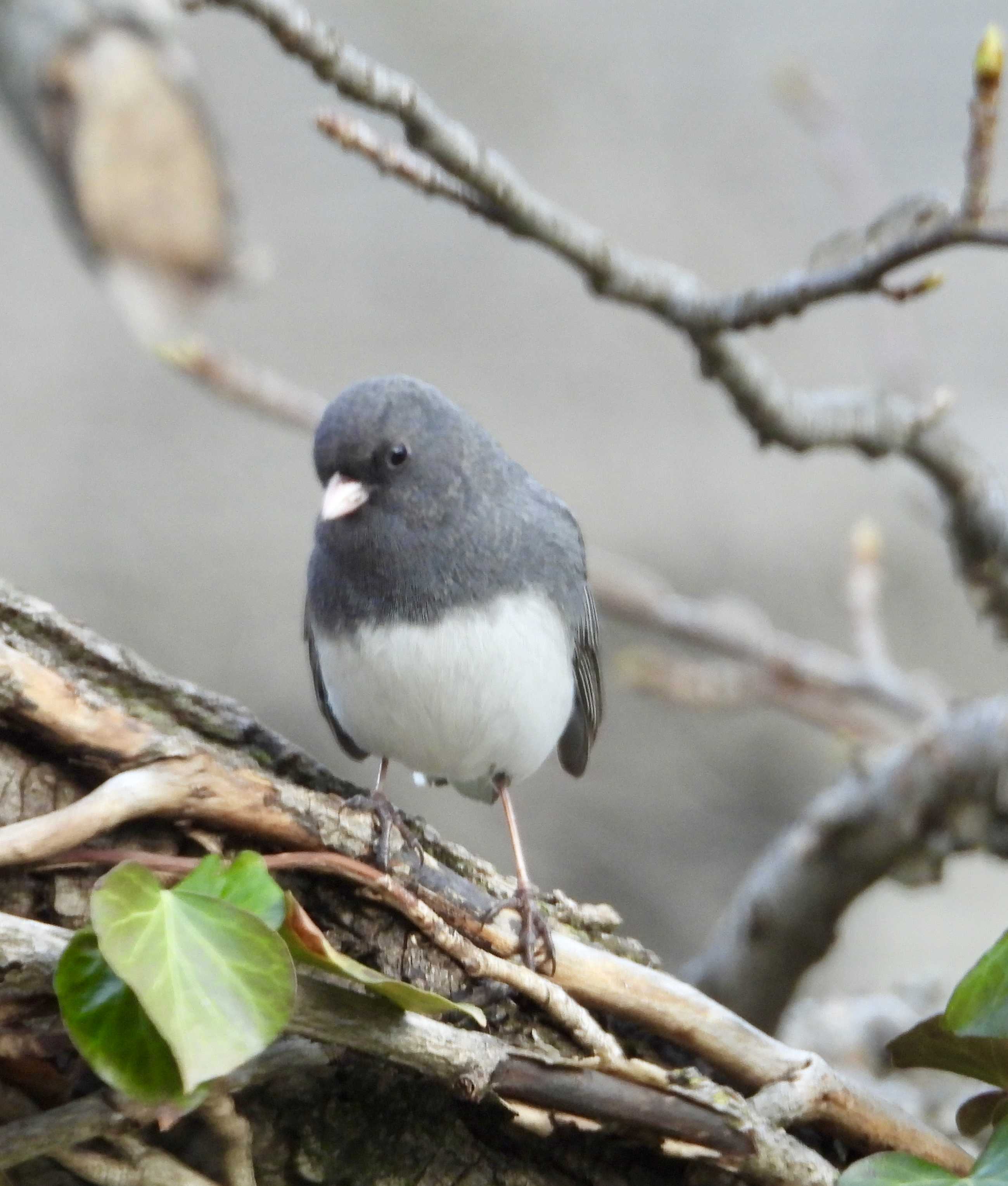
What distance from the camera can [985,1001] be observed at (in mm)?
890

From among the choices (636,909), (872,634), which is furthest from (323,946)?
(636,909)

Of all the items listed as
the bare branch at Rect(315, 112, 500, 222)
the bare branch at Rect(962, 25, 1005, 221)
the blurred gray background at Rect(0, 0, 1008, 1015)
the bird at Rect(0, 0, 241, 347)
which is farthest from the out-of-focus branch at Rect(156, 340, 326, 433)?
the blurred gray background at Rect(0, 0, 1008, 1015)

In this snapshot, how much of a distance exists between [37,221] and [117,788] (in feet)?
10.2

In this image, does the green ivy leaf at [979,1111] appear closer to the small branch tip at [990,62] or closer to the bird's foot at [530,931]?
the bird's foot at [530,931]

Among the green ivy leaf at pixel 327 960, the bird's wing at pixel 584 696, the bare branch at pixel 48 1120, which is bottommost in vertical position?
the bare branch at pixel 48 1120

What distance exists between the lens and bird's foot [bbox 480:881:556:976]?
38.5 inches

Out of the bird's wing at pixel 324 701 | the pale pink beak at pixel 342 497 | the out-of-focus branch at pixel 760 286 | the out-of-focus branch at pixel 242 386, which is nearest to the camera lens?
the out-of-focus branch at pixel 760 286

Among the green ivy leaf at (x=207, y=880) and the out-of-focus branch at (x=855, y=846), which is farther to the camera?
the out-of-focus branch at (x=855, y=846)

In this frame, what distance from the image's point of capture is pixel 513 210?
4.08ft

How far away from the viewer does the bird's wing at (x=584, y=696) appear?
4.73 ft

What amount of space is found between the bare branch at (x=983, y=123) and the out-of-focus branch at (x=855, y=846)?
2.13 feet

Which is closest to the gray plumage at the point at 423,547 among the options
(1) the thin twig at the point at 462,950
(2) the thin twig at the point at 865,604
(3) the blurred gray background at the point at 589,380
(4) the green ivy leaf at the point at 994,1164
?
(1) the thin twig at the point at 462,950

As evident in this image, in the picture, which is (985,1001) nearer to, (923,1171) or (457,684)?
(923,1171)

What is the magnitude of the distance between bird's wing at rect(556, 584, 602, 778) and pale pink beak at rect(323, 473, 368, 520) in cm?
29
